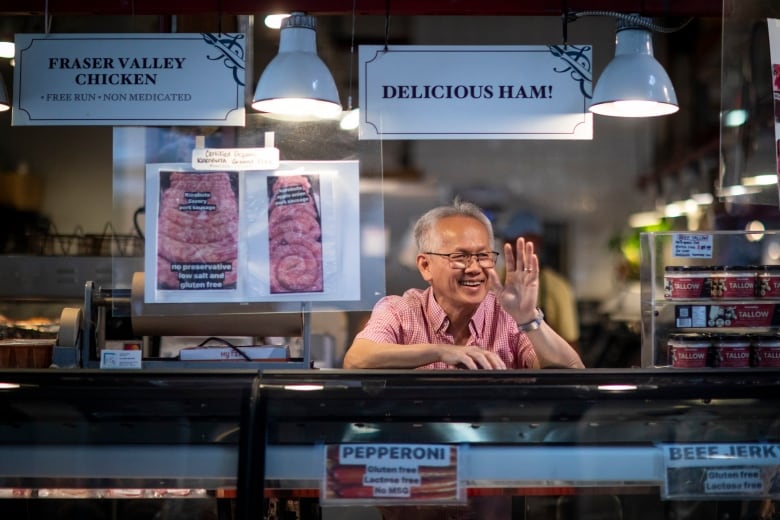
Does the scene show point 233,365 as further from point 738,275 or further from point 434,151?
point 434,151

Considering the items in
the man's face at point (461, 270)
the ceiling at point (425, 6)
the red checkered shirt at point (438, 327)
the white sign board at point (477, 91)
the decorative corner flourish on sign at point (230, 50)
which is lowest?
the red checkered shirt at point (438, 327)

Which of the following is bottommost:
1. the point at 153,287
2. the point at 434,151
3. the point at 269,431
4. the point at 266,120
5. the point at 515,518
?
the point at 515,518

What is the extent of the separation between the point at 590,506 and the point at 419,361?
940 millimetres

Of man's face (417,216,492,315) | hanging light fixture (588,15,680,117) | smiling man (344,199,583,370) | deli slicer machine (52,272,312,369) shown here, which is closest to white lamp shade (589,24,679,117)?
hanging light fixture (588,15,680,117)

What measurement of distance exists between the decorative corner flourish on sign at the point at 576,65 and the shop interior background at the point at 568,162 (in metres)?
3.81

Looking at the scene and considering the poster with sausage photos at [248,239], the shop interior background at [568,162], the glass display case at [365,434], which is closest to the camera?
the glass display case at [365,434]

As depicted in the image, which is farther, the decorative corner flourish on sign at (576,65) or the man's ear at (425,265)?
the man's ear at (425,265)

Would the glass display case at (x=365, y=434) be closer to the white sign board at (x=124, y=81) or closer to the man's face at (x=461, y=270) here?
the white sign board at (x=124, y=81)

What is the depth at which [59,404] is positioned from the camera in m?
1.92

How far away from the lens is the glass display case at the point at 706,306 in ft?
9.20

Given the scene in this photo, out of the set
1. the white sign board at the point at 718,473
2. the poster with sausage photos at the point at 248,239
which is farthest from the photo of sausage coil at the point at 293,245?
the white sign board at the point at 718,473

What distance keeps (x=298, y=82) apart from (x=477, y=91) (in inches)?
21.4

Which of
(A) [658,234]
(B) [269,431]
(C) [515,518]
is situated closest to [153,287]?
(B) [269,431]

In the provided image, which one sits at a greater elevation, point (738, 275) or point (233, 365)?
point (738, 275)
